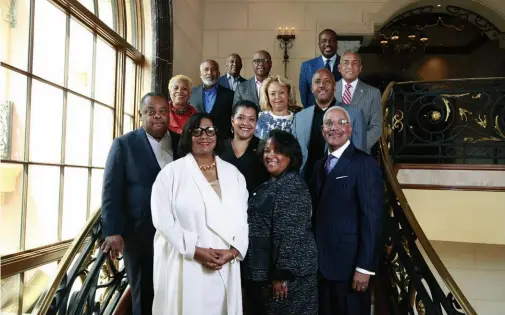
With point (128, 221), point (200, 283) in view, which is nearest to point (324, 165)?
point (200, 283)

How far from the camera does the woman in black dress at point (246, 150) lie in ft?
8.39

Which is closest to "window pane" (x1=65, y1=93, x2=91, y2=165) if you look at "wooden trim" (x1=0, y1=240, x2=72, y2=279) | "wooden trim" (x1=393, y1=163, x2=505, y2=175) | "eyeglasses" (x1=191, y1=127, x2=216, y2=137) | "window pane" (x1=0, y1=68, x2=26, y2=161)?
"window pane" (x1=0, y1=68, x2=26, y2=161)

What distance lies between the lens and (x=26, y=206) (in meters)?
3.22

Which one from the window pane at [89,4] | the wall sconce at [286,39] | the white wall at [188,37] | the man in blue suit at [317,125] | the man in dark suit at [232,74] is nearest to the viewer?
the man in blue suit at [317,125]

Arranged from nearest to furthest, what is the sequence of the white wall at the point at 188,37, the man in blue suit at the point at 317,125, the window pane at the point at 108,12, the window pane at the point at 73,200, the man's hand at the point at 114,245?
the man's hand at the point at 114,245, the man in blue suit at the point at 317,125, the window pane at the point at 73,200, the window pane at the point at 108,12, the white wall at the point at 188,37

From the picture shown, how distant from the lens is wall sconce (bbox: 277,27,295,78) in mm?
7008

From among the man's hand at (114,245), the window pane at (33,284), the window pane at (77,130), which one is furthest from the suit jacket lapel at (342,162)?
the window pane at (77,130)

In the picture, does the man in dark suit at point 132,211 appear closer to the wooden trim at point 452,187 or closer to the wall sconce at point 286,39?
the wooden trim at point 452,187

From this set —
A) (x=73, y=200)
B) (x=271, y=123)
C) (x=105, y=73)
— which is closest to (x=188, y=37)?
(x=105, y=73)

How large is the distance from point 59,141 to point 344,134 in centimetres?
237

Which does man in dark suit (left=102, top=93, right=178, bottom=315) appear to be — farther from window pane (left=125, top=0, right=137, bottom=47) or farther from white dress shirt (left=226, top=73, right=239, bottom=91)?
window pane (left=125, top=0, right=137, bottom=47)

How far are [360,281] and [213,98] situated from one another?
2.17 metres

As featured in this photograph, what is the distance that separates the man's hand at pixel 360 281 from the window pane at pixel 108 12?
3.49 metres

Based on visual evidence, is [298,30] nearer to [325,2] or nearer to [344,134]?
[325,2]
